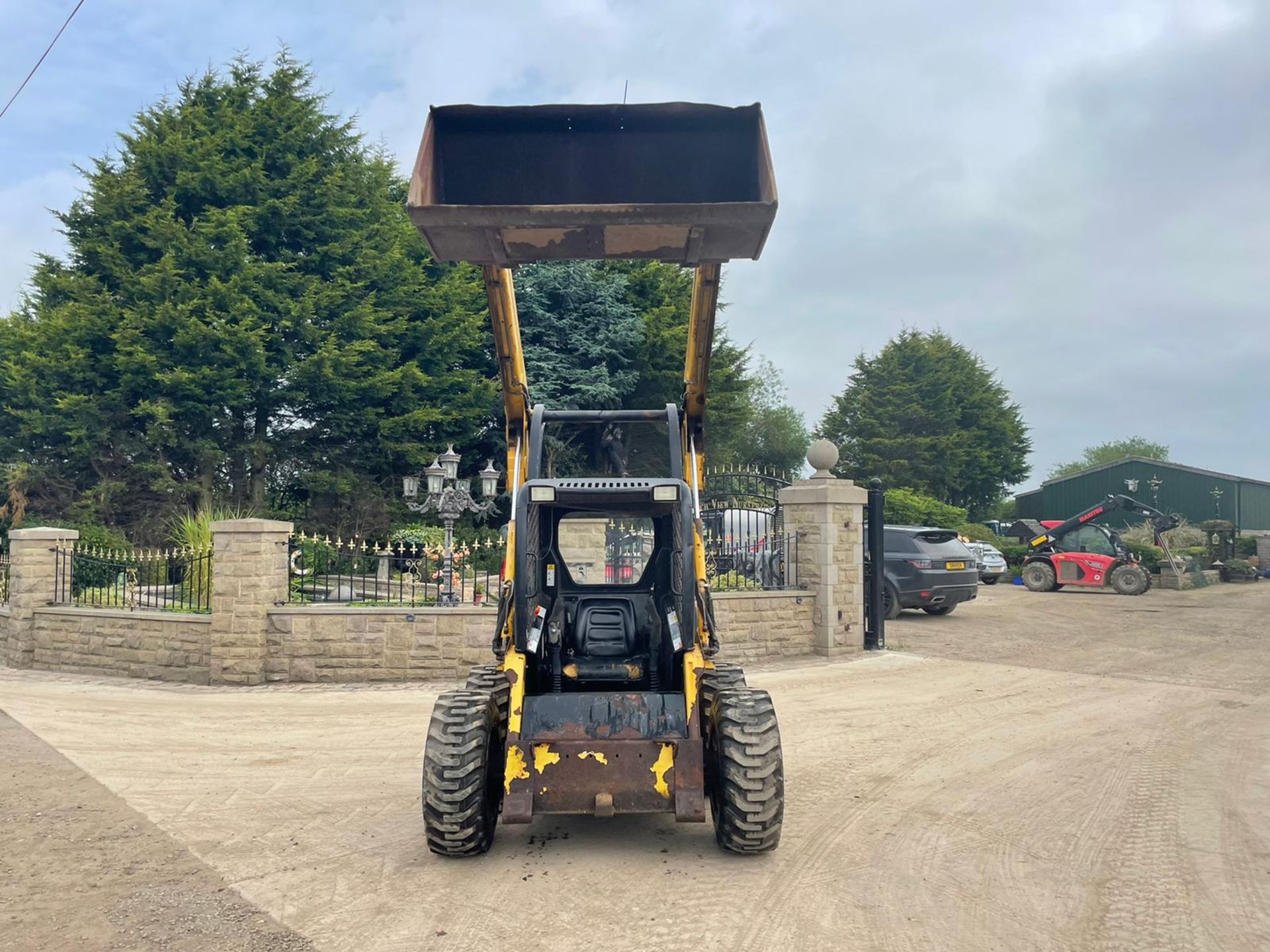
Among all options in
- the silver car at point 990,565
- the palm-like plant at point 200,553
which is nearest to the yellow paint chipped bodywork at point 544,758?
the palm-like plant at point 200,553

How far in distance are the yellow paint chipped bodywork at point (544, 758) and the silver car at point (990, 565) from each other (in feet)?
73.8

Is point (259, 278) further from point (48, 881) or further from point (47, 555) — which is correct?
point (48, 881)

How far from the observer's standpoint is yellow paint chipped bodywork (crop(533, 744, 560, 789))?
4367 millimetres

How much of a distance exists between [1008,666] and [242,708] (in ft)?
28.7

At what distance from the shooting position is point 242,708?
8.73 metres

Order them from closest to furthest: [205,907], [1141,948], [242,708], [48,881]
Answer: [1141,948], [205,907], [48,881], [242,708]

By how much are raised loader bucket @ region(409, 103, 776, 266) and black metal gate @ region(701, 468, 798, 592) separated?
7.88 m

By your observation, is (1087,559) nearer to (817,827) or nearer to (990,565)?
(990,565)

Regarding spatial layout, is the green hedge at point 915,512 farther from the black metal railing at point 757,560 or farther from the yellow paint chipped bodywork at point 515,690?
the yellow paint chipped bodywork at point 515,690

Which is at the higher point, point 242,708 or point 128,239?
point 128,239

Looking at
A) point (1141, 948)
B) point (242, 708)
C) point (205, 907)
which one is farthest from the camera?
point (242, 708)

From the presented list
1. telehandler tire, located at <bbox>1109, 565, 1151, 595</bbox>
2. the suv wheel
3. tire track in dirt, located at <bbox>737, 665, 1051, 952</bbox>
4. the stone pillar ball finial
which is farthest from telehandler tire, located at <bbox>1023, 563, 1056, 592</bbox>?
tire track in dirt, located at <bbox>737, 665, 1051, 952</bbox>

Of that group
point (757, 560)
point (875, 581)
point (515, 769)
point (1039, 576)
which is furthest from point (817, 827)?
point (1039, 576)

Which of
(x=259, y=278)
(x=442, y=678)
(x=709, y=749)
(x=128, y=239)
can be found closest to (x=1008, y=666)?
(x=442, y=678)
